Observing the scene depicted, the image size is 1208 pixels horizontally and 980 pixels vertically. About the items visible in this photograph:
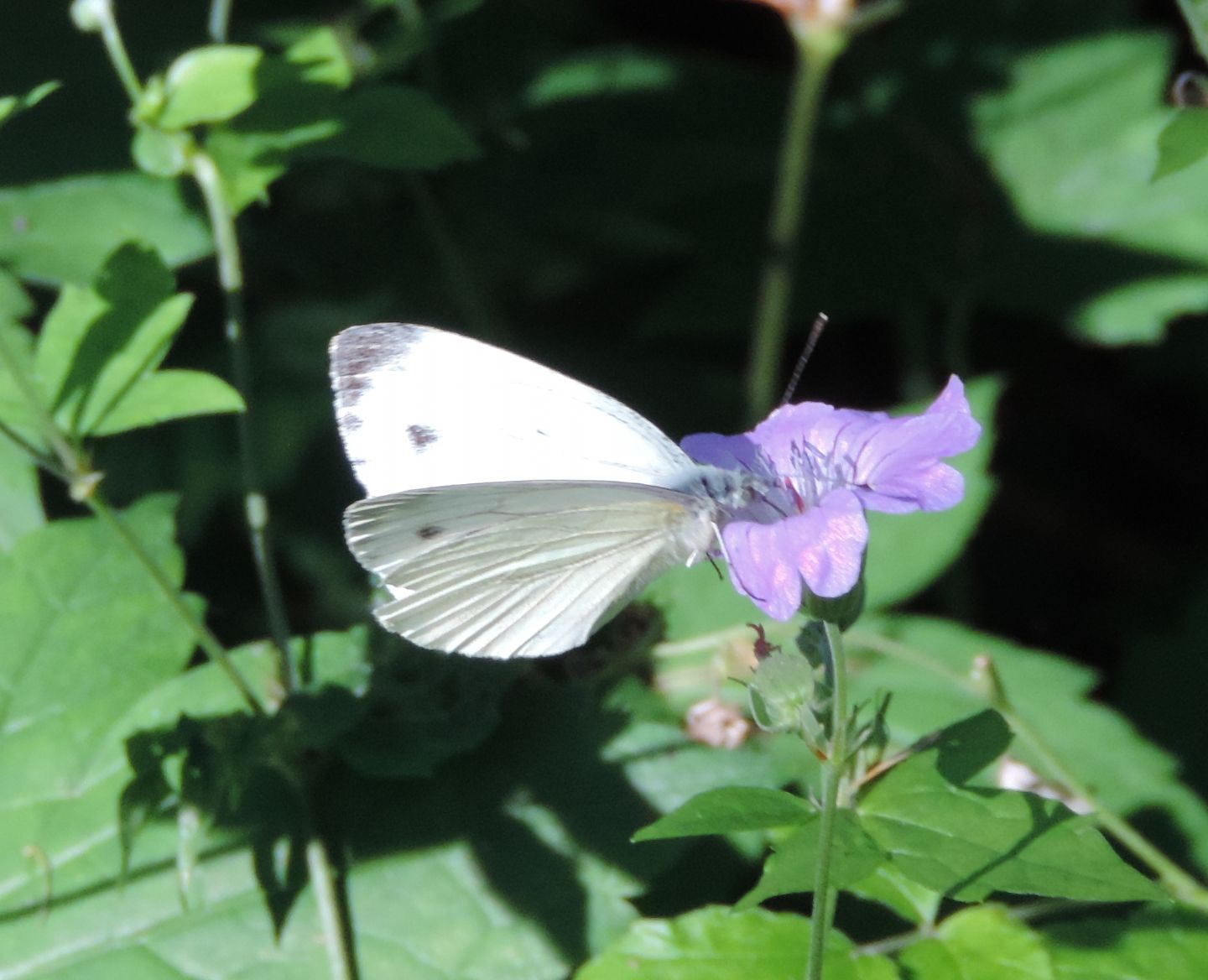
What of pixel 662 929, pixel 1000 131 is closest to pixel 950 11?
pixel 1000 131


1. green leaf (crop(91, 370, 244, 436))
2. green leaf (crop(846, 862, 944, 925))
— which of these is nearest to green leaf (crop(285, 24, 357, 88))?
green leaf (crop(91, 370, 244, 436))

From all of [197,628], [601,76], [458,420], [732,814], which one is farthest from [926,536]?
[601,76]

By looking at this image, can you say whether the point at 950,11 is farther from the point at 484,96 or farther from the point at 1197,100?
the point at 1197,100

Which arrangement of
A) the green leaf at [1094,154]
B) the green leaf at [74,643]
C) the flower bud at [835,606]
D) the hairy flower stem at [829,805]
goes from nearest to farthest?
the hairy flower stem at [829,805] → the flower bud at [835,606] → the green leaf at [74,643] → the green leaf at [1094,154]

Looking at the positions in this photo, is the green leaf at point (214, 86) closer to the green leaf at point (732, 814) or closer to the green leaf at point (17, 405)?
the green leaf at point (17, 405)

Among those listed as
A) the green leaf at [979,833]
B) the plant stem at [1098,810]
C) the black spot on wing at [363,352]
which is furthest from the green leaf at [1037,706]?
the black spot on wing at [363,352]

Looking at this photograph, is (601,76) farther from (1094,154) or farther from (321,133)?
(321,133)

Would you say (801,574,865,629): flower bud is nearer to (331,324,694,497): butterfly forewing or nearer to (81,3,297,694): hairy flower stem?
(331,324,694,497): butterfly forewing

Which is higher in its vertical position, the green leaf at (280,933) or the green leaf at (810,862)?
the green leaf at (810,862)
